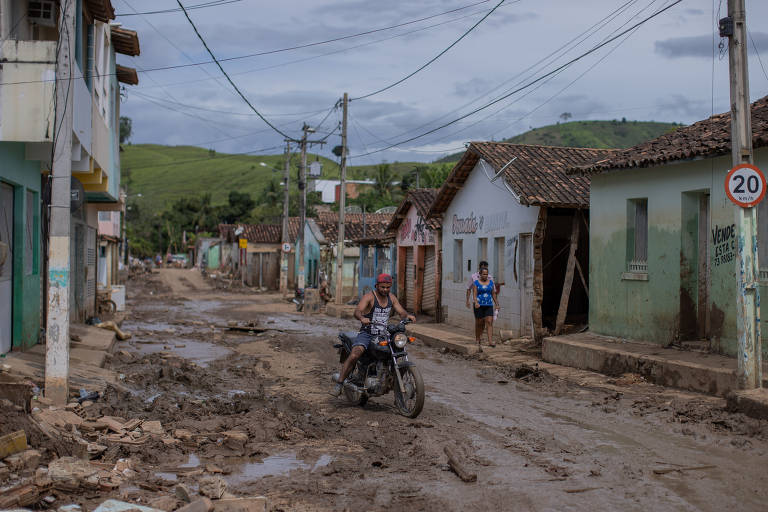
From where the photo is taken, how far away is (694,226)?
12523 mm

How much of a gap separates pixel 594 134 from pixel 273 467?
112191mm

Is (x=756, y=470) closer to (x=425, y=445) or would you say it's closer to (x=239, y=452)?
(x=425, y=445)

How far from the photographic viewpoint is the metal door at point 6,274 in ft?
36.9

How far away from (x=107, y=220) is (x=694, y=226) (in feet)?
89.8

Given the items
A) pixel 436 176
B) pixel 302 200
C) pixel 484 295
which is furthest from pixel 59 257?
pixel 436 176

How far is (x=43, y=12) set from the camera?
455 inches

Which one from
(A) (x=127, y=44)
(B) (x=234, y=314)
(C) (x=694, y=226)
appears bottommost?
(B) (x=234, y=314)

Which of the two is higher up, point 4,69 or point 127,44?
point 127,44

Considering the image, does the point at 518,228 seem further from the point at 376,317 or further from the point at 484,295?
the point at 376,317

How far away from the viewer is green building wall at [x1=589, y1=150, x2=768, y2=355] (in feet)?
37.4

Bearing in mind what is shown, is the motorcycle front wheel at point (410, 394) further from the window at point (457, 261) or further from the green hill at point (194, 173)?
the green hill at point (194, 173)

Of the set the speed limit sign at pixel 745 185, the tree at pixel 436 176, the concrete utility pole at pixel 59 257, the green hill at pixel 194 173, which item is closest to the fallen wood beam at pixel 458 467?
the concrete utility pole at pixel 59 257

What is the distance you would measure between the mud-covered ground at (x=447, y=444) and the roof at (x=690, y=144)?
12.6 ft

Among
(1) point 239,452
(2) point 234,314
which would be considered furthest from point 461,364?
(2) point 234,314
